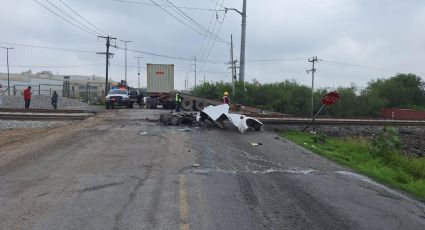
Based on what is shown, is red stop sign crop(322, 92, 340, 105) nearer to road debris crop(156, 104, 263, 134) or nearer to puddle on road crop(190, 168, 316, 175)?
road debris crop(156, 104, 263, 134)

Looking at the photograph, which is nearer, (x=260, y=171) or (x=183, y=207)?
(x=183, y=207)

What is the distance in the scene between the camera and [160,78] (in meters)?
49.8

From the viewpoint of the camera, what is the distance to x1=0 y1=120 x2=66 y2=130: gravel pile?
2382 centimetres

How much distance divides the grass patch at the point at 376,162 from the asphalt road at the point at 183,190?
75 centimetres

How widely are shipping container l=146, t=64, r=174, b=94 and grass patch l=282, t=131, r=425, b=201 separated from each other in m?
28.1

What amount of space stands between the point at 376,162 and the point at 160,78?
115 ft

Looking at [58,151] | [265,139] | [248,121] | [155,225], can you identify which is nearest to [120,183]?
[155,225]

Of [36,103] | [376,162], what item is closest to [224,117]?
[376,162]

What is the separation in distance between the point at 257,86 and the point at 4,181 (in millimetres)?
56983

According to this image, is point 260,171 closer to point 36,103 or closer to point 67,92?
point 36,103

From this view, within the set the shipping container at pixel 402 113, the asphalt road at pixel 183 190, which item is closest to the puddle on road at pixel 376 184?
the asphalt road at pixel 183 190

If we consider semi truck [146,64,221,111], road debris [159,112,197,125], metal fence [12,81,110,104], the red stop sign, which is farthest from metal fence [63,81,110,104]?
the red stop sign

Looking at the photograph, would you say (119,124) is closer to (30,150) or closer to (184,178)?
(30,150)

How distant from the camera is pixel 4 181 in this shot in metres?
10.2
